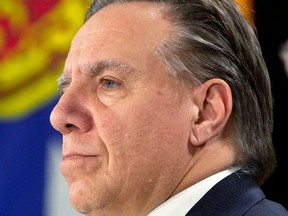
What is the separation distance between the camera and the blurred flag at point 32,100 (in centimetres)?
190

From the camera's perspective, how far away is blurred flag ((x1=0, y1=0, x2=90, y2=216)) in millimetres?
1897

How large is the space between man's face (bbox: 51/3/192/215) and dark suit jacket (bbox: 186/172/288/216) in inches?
2.8

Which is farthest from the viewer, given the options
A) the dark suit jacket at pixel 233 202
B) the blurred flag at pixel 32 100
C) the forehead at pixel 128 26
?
the blurred flag at pixel 32 100

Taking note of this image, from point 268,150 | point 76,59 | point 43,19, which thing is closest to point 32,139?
point 43,19

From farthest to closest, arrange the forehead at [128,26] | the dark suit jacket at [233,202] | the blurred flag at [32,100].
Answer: the blurred flag at [32,100]
the forehead at [128,26]
the dark suit jacket at [233,202]

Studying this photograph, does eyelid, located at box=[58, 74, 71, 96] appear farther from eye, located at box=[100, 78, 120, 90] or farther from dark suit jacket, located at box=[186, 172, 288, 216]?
dark suit jacket, located at box=[186, 172, 288, 216]

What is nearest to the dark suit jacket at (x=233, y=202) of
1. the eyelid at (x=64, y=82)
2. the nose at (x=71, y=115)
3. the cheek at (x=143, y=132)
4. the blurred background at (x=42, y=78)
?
the cheek at (x=143, y=132)

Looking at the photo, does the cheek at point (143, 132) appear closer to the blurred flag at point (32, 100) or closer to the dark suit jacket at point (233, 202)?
the dark suit jacket at point (233, 202)

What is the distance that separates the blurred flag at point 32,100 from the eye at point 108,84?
0.66 meters

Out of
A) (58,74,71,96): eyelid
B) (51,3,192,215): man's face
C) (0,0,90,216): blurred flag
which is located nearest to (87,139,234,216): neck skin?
(51,3,192,215): man's face

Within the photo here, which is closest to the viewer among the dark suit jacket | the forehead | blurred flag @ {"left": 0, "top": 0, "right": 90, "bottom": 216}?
the dark suit jacket

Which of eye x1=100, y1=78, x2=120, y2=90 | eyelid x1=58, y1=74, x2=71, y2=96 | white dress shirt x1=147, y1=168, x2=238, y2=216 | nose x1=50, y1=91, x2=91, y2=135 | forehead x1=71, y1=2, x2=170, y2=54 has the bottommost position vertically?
white dress shirt x1=147, y1=168, x2=238, y2=216

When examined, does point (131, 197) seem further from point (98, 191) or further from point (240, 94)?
point (240, 94)

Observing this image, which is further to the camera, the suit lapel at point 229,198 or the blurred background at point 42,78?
the blurred background at point 42,78
